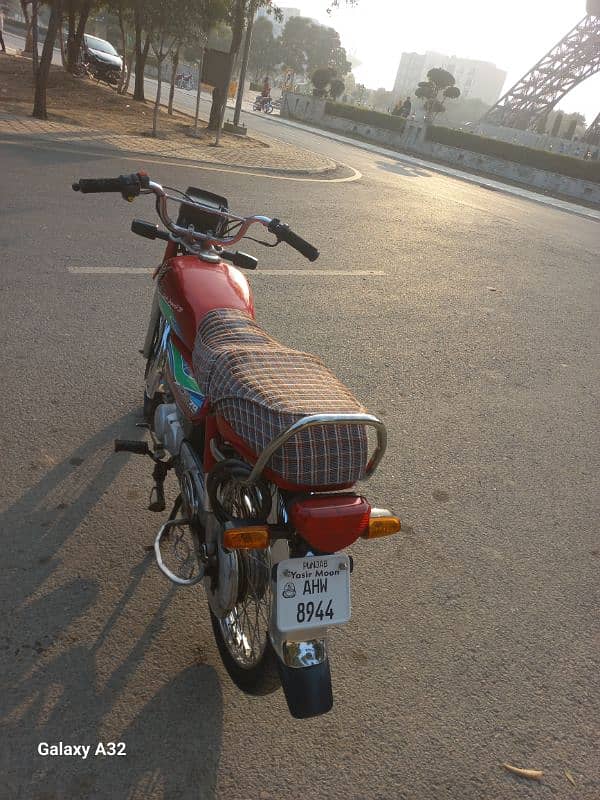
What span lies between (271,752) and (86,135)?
1262 centimetres

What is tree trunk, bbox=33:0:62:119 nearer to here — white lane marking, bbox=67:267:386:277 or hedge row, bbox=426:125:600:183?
white lane marking, bbox=67:267:386:277

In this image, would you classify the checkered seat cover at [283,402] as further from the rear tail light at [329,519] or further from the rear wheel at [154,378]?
the rear wheel at [154,378]

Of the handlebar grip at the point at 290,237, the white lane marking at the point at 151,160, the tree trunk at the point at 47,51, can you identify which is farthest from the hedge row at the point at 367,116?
the handlebar grip at the point at 290,237

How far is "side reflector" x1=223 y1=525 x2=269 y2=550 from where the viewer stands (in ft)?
5.74

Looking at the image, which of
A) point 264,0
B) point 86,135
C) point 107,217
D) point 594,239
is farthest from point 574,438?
point 264,0

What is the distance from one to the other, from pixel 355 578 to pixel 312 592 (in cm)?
103

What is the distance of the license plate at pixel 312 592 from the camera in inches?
71.6

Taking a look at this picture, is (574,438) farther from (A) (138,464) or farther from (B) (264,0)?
(B) (264,0)

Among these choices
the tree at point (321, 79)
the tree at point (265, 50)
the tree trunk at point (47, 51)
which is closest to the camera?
the tree trunk at point (47, 51)

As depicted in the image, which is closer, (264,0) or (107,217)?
(107,217)

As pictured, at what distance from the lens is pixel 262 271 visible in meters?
6.69

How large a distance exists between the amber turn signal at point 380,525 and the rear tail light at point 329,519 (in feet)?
0.22

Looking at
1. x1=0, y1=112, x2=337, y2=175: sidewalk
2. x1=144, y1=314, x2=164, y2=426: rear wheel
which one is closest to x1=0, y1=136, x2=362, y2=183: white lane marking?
x1=0, y1=112, x2=337, y2=175: sidewalk

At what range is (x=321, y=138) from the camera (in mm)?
24359
